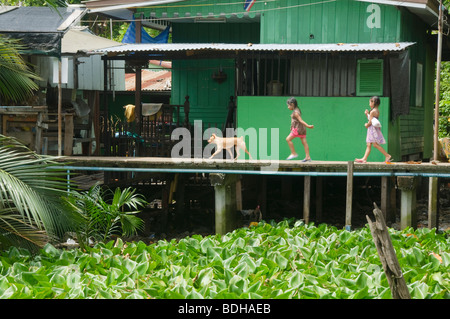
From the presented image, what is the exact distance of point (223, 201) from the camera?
12.0 meters

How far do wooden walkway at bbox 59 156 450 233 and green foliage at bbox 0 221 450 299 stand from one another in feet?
7.14

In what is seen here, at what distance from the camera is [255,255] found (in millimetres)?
8180

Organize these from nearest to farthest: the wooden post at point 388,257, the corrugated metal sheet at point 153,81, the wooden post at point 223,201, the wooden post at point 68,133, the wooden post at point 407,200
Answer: the wooden post at point 388,257 < the wooden post at point 407,200 < the wooden post at point 223,201 < the wooden post at point 68,133 < the corrugated metal sheet at point 153,81

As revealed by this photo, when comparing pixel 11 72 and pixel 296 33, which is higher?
pixel 296 33

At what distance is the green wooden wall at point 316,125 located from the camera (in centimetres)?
1293

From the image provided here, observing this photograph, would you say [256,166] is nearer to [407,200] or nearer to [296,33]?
[407,200]

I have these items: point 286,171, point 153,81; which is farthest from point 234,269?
point 153,81

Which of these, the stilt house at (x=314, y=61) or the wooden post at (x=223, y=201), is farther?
the stilt house at (x=314, y=61)

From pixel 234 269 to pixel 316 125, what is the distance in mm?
6451

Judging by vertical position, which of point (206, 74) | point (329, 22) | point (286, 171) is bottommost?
point (286, 171)

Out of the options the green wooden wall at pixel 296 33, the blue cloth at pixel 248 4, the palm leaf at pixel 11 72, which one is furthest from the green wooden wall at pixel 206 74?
the palm leaf at pixel 11 72

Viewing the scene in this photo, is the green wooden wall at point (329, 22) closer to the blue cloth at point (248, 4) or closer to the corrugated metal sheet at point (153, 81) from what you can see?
the blue cloth at point (248, 4)

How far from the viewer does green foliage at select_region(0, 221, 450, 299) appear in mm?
6273

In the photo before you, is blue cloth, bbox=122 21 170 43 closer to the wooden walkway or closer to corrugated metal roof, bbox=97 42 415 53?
corrugated metal roof, bbox=97 42 415 53
